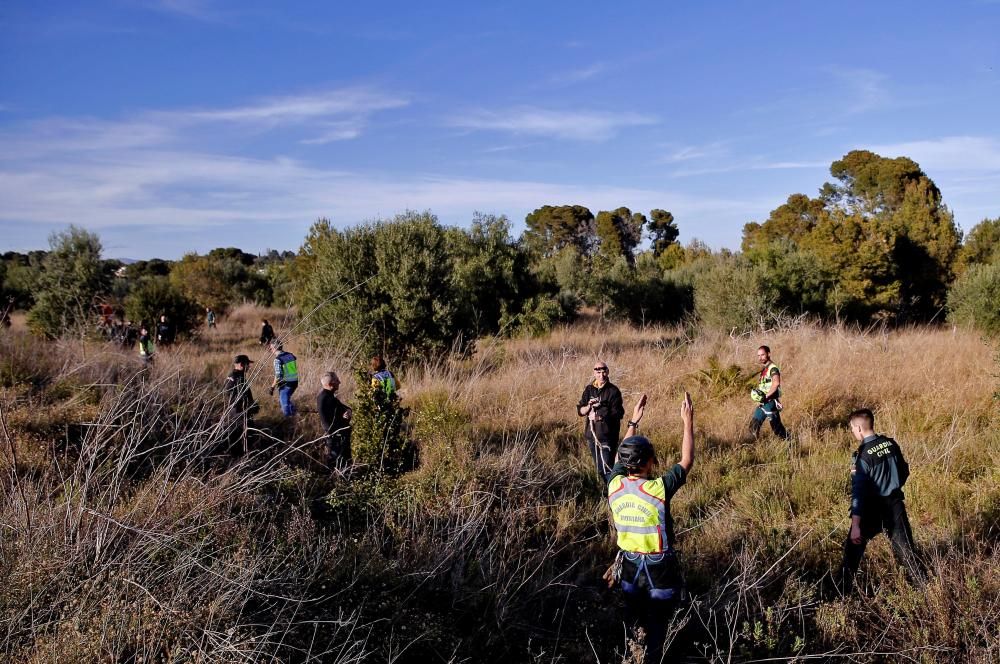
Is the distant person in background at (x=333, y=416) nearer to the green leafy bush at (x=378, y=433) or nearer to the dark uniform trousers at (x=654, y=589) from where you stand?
the green leafy bush at (x=378, y=433)

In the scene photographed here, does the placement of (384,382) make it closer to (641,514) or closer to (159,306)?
(641,514)

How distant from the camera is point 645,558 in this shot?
3.72 metres

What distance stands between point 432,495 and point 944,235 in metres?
27.9

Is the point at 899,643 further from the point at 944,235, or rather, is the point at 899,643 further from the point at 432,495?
the point at 944,235

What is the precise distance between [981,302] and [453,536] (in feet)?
61.9

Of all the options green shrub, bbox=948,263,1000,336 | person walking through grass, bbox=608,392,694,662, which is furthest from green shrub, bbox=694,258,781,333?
person walking through grass, bbox=608,392,694,662

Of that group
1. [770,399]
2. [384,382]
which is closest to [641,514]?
[384,382]

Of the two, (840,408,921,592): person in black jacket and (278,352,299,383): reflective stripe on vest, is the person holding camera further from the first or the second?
(278,352,299,383): reflective stripe on vest

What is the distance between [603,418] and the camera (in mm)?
6969

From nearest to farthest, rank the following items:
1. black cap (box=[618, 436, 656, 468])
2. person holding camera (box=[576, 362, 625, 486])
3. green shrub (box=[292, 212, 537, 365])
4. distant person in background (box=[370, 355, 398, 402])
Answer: black cap (box=[618, 436, 656, 468]) → distant person in background (box=[370, 355, 398, 402]) → person holding camera (box=[576, 362, 625, 486]) → green shrub (box=[292, 212, 537, 365])

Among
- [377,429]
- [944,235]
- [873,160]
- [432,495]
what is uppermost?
[873,160]

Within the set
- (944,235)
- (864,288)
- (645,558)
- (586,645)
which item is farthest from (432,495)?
(944,235)

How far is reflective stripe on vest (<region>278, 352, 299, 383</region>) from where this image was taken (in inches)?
357

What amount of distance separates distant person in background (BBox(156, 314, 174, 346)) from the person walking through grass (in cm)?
1445
